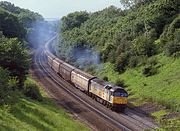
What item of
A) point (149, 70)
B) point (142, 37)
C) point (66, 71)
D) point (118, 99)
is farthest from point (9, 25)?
point (118, 99)

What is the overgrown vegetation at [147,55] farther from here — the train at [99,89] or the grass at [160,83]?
the train at [99,89]

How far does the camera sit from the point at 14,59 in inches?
1896

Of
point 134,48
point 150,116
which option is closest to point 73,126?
point 150,116

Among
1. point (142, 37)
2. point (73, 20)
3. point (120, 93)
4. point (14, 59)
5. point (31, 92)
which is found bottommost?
point (31, 92)

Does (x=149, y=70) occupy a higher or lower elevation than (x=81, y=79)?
higher

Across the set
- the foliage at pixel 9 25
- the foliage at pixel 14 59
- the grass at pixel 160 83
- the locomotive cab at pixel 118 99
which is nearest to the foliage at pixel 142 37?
the grass at pixel 160 83

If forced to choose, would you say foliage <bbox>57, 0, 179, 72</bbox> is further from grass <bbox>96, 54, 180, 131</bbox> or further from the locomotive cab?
→ the locomotive cab

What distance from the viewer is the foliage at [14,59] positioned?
47.8 meters

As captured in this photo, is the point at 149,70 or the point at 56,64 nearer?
the point at 149,70

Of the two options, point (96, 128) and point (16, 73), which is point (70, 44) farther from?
point (96, 128)

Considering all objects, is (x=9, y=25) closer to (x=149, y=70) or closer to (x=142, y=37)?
(x=142, y=37)

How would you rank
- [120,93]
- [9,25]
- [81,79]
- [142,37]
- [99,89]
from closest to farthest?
[120,93]
[99,89]
[81,79]
[142,37]
[9,25]

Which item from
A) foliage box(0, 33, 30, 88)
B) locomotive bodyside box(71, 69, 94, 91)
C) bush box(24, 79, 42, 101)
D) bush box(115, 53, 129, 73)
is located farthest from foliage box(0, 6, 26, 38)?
bush box(24, 79, 42, 101)

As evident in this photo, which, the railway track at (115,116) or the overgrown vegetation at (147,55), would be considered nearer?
the railway track at (115,116)
